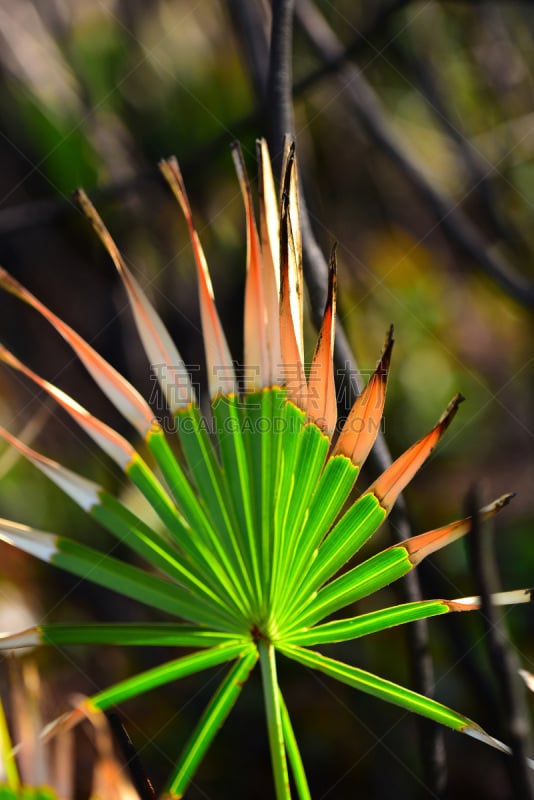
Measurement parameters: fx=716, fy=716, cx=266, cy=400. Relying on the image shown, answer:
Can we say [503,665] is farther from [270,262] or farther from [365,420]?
[270,262]

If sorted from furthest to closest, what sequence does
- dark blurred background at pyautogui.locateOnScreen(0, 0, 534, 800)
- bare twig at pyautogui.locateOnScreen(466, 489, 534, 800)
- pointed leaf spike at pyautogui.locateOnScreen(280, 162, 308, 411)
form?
1. dark blurred background at pyautogui.locateOnScreen(0, 0, 534, 800)
2. pointed leaf spike at pyautogui.locateOnScreen(280, 162, 308, 411)
3. bare twig at pyautogui.locateOnScreen(466, 489, 534, 800)

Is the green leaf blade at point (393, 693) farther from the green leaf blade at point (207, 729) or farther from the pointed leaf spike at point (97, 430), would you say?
the pointed leaf spike at point (97, 430)

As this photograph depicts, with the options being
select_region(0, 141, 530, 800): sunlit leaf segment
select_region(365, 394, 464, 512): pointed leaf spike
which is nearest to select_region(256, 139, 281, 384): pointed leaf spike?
select_region(0, 141, 530, 800): sunlit leaf segment

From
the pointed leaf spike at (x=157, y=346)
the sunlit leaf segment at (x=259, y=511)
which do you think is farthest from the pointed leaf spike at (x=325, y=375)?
the pointed leaf spike at (x=157, y=346)

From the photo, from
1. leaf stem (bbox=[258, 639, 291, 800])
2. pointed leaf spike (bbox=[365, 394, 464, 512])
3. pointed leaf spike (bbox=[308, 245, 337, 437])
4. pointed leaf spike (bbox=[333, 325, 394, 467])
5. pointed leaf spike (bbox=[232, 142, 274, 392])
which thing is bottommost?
leaf stem (bbox=[258, 639, 291, 800])

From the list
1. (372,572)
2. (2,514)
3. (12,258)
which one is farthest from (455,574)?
(12,258)

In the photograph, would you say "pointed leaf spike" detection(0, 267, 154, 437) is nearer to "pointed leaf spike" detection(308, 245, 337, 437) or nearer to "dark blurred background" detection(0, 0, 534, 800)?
"pointed leaf spike" detection(308, 245, 337, 437)

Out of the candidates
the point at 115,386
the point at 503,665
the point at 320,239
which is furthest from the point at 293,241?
the point at 320,239
